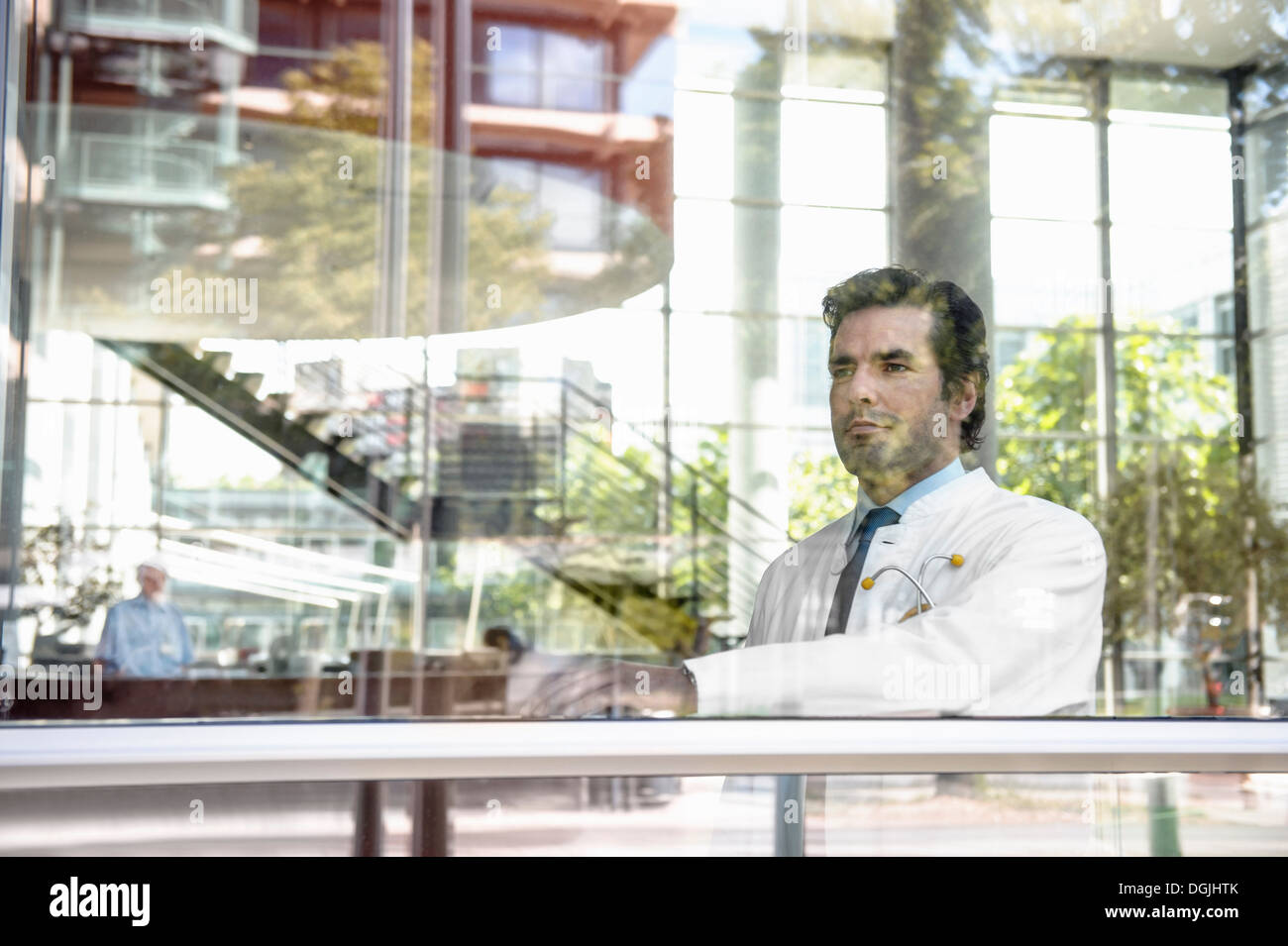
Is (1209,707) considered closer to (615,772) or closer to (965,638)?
(965,638)

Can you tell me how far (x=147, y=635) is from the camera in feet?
14.0

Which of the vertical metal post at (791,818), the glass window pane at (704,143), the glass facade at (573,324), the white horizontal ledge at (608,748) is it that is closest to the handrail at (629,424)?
the glass facade at (573,324)

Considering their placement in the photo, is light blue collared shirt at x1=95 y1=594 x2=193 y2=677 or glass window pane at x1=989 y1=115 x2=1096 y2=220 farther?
glass window pane at x1=989 y1=115 x2=1096 y2=220

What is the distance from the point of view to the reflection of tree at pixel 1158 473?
3895mm

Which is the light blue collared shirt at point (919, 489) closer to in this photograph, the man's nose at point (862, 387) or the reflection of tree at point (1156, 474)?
the man's nose at point (862, 387)

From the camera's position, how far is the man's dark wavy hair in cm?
285

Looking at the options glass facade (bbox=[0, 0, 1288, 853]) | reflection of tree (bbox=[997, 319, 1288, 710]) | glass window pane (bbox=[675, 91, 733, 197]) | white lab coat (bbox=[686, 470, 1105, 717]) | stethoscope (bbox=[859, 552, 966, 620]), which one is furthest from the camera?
glass window pane (bbox=[675, 91, 733, 197])

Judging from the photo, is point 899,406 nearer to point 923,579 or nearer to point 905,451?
point 905,451

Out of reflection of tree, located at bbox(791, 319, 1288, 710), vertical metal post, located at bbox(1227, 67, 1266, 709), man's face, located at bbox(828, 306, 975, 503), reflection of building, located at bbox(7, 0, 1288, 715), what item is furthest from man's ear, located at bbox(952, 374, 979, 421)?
vertical metal post, located at bbox(1227, 67, 1266, 709)

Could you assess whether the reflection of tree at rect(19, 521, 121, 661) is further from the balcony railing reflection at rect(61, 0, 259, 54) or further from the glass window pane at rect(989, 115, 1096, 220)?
the glass window pane at rect(989, 115, 1096, 220)

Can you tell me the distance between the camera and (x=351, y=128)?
220 inches

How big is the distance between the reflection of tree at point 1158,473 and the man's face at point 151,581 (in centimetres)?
350

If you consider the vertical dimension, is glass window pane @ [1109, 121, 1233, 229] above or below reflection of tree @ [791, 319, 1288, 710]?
above

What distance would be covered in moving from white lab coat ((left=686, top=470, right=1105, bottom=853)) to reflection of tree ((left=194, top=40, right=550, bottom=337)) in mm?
2947
